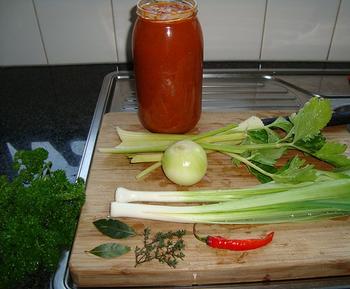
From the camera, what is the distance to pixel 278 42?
129 cm

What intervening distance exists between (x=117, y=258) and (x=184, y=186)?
0.23m

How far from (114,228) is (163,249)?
103 millimetres

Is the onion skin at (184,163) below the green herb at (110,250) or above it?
above

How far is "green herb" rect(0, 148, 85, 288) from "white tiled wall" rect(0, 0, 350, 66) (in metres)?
0.72

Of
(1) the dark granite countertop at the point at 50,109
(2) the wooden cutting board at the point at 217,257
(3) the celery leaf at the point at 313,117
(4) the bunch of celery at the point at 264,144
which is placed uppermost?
(3) the celery leaf at the point at 313,117

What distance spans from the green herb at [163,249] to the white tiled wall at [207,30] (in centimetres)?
84

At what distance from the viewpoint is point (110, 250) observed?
24.5 inches

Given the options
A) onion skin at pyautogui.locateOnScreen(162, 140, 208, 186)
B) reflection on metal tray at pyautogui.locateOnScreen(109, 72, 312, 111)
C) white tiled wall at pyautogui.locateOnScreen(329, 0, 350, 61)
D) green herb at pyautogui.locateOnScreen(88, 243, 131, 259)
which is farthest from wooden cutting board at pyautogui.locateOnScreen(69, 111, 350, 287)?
white tiled wall at pyautogui.locateOnScreen(329, 0, 350, 61)

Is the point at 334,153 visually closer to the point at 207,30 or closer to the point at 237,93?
the point at 237,93

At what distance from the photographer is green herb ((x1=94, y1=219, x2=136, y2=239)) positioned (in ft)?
2.14

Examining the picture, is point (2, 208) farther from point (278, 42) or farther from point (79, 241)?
point (278, 42)

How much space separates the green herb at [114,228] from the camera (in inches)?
25.6

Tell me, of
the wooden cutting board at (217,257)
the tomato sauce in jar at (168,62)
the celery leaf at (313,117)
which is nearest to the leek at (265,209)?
the wooden cutting board at (217,257)

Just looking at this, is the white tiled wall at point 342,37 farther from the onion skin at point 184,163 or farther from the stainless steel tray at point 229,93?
the onion skin at point 184,163
